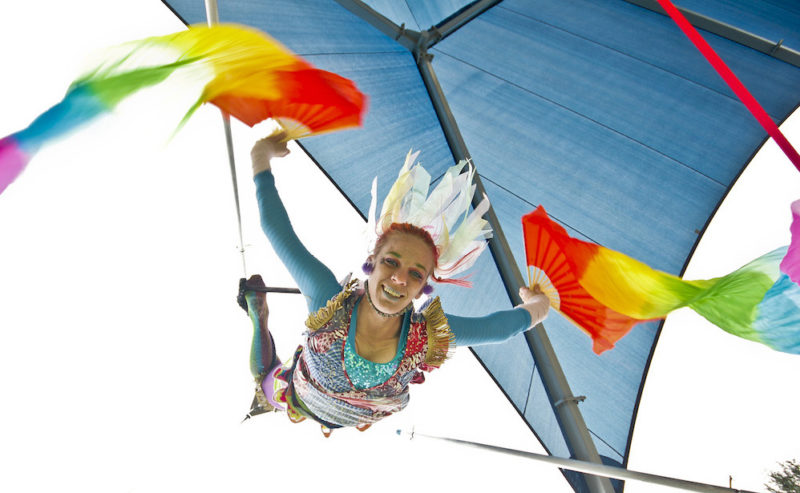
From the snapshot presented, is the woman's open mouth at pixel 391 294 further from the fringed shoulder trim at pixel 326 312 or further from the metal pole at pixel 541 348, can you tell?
the metal pole at pixel 541 348

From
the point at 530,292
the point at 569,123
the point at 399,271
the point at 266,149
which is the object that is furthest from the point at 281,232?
the point at 569,123

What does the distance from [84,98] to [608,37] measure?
78.8 inches

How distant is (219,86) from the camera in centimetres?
127

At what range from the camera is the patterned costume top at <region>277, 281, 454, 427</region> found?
62.7 inches

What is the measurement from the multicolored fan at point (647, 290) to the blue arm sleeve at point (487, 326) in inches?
8.5

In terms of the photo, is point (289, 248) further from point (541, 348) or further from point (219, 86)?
point (541, 348)

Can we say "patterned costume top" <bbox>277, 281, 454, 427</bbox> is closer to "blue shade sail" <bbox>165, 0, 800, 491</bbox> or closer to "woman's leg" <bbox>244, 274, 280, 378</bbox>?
"woman's leg" <bbox>244, 274, 280, 378</bbox>

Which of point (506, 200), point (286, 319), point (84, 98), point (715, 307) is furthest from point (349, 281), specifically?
point (506, 200)

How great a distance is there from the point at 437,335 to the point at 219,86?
855 mm

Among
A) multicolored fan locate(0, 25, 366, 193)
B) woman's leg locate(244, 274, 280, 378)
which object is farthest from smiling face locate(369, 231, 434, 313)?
woman's leg locate(244, 274, 280, 378)

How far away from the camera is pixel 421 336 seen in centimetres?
163

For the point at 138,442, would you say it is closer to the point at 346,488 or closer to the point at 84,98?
the point at 346,488

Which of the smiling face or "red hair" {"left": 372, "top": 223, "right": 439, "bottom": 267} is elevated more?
"red hair" {"left": 372, "top": 223, "right": 439, "bottom": 267}

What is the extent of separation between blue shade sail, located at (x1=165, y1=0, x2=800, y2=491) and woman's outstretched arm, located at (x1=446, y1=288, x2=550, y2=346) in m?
0.76
